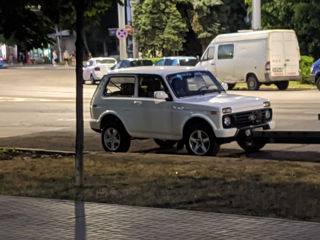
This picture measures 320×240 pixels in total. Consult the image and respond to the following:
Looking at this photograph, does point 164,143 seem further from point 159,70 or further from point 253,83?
point 253,83

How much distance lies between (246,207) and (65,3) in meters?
4.78

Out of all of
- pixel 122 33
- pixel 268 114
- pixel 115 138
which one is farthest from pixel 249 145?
pixel 122 33

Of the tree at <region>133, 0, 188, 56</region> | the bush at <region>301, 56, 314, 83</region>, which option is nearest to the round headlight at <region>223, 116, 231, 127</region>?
the bush at <region>301, 56, 314, 83</region>

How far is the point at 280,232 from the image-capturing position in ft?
26.3

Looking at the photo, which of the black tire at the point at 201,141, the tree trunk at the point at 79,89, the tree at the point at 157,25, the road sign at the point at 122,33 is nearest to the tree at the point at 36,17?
the tree trunk at the point at 79,89

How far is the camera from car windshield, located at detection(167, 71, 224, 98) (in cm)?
1545

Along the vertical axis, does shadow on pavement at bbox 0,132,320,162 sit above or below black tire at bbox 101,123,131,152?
below

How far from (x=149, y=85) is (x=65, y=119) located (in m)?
8.87

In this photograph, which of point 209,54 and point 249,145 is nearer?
point 249,145

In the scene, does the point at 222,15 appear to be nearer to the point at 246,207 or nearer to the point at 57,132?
the point at 57,132

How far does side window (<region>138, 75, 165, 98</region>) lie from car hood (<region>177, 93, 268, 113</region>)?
697mm

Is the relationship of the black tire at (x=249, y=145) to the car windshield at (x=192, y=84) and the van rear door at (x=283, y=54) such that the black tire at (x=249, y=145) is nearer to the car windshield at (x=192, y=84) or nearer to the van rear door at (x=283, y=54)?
the car windshield at (x=192, y=84)

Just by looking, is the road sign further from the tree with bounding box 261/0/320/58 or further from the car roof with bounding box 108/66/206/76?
the car roof with bounding box 108/66/206/76

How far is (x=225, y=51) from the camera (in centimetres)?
3575
